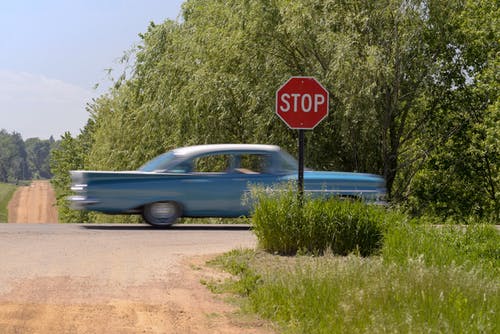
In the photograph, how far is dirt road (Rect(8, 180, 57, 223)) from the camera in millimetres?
105438

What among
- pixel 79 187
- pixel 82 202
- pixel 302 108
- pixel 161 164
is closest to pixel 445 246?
pixel 302 108

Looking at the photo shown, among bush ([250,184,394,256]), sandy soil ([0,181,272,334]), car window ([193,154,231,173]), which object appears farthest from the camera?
car window ([193,154,231,173])

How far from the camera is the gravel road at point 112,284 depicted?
7625 mm

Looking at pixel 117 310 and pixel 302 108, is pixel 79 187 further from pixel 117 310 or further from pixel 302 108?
pixel 117 310

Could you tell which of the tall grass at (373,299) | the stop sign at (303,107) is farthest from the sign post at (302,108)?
the tall grass at (373,299)

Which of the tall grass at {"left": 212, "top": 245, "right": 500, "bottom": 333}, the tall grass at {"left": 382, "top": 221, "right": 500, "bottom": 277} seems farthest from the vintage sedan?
the tall grass at {"left": 212, "top": 245, "right": 500, "bottom": 333}

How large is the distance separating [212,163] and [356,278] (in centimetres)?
970

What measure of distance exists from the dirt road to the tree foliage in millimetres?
68093

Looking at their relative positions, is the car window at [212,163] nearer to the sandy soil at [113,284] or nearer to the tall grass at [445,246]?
the sandy soil at [113,284]

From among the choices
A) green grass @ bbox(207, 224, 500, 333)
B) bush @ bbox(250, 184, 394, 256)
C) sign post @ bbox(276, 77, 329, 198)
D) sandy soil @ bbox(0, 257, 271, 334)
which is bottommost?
sandy soil @ bbox(0, 257, 271, 334)

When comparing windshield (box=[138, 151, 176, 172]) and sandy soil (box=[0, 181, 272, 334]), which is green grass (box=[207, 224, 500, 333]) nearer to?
sandy soil (box=[0, 181, 272, 334])

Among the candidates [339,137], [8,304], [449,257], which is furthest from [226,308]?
[339,137]

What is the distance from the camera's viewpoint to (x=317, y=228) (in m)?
11.8

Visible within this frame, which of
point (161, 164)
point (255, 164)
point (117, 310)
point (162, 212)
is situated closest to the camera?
point (117, 310)
